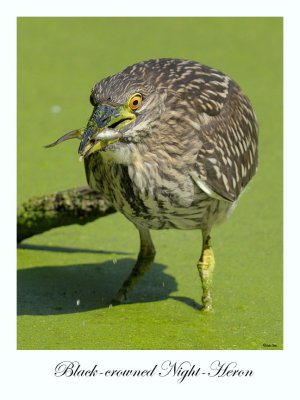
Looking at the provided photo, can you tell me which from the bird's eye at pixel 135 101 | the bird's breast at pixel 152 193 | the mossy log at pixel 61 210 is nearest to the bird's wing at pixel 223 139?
the bird's breast at pixel 152 193

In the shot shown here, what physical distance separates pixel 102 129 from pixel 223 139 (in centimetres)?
127

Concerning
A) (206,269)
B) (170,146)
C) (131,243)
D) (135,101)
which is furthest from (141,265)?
(135,101)

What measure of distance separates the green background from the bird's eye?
1494 mm

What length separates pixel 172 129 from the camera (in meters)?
5.93

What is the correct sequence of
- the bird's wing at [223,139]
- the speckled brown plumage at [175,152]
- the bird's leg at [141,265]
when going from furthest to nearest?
the bird's leg at [141,265]
the bird's wing at [223,139]
the speckled brown plumage at [175,152]

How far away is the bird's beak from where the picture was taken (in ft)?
17.5

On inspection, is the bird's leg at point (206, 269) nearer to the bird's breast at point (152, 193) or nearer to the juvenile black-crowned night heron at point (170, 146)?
the juvenile black-crowned night heron at point (170, 146)

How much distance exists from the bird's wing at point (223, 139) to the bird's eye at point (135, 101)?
68 cm

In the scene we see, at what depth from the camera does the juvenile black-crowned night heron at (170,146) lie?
217 inches

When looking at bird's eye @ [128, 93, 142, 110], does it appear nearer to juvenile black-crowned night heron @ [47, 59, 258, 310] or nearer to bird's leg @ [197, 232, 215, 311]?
juvenile black-crowned night heron @ [47, 59, 258, 310]

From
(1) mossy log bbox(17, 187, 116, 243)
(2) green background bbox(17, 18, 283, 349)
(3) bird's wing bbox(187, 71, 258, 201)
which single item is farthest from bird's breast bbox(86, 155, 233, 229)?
(1) mossy log bbox(17, 187, 116, 243)

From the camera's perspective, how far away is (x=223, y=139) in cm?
636
